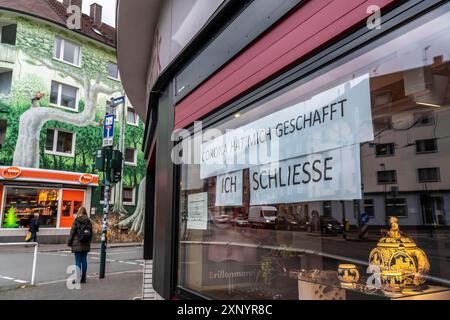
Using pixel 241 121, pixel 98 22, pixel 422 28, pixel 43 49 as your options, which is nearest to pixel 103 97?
pixel 43 49

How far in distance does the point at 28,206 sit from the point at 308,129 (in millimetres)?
21478

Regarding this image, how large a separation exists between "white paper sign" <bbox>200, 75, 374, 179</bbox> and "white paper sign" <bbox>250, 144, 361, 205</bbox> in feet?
0.19

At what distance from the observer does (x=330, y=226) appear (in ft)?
14.1

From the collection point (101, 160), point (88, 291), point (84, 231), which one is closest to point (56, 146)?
point (101, 160)

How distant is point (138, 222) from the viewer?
25.6m

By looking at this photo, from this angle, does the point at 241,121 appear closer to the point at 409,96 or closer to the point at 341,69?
the point at 341,69

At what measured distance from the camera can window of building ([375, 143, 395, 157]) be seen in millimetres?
3860

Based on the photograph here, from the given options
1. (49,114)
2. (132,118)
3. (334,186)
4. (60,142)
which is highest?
(132,118)

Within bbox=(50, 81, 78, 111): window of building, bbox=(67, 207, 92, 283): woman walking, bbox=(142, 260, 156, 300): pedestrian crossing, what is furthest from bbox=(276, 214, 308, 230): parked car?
bbox=(50, 81, 78, 111): window of building

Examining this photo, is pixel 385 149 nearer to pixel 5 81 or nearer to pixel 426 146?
pixel 426 146

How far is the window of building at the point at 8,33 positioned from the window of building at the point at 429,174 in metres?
23.2

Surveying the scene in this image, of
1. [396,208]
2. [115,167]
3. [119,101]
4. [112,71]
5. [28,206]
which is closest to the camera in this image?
[396,208]

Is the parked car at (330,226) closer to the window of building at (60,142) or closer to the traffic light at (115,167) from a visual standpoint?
the traffic light at (115,167)

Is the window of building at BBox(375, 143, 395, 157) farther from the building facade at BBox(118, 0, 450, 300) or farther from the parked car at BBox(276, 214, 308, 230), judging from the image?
the parked car at BBox(276, 214, 308, 230)
